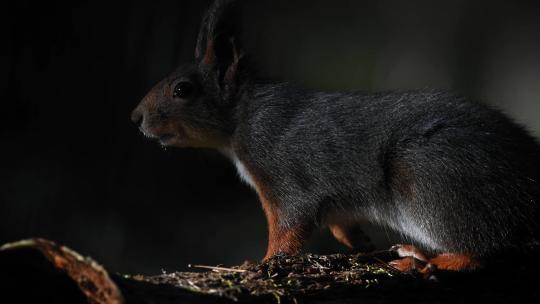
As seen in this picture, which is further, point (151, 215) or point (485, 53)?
point (485, 53)

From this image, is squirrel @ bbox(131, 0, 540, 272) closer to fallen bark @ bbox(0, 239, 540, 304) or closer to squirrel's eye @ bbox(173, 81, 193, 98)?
squirrel's eye @ bbox(173, 81, 193, 98)

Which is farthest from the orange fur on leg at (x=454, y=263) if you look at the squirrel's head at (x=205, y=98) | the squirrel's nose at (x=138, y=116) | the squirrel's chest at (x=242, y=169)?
the squirrel's nose at (x=138, y=116)

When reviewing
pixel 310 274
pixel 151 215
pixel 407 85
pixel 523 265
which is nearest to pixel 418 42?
pixel 407 85

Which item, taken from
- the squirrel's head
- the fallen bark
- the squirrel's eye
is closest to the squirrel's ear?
the squirrel's head

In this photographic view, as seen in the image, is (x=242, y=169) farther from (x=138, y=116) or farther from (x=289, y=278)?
(x=289, y=278)

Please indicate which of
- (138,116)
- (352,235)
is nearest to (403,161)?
(352,235)

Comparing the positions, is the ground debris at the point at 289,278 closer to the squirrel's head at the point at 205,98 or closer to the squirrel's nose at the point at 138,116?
the squirrel's head at the point at 205,98

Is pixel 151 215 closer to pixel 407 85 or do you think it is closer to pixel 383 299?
pixel 407 85
